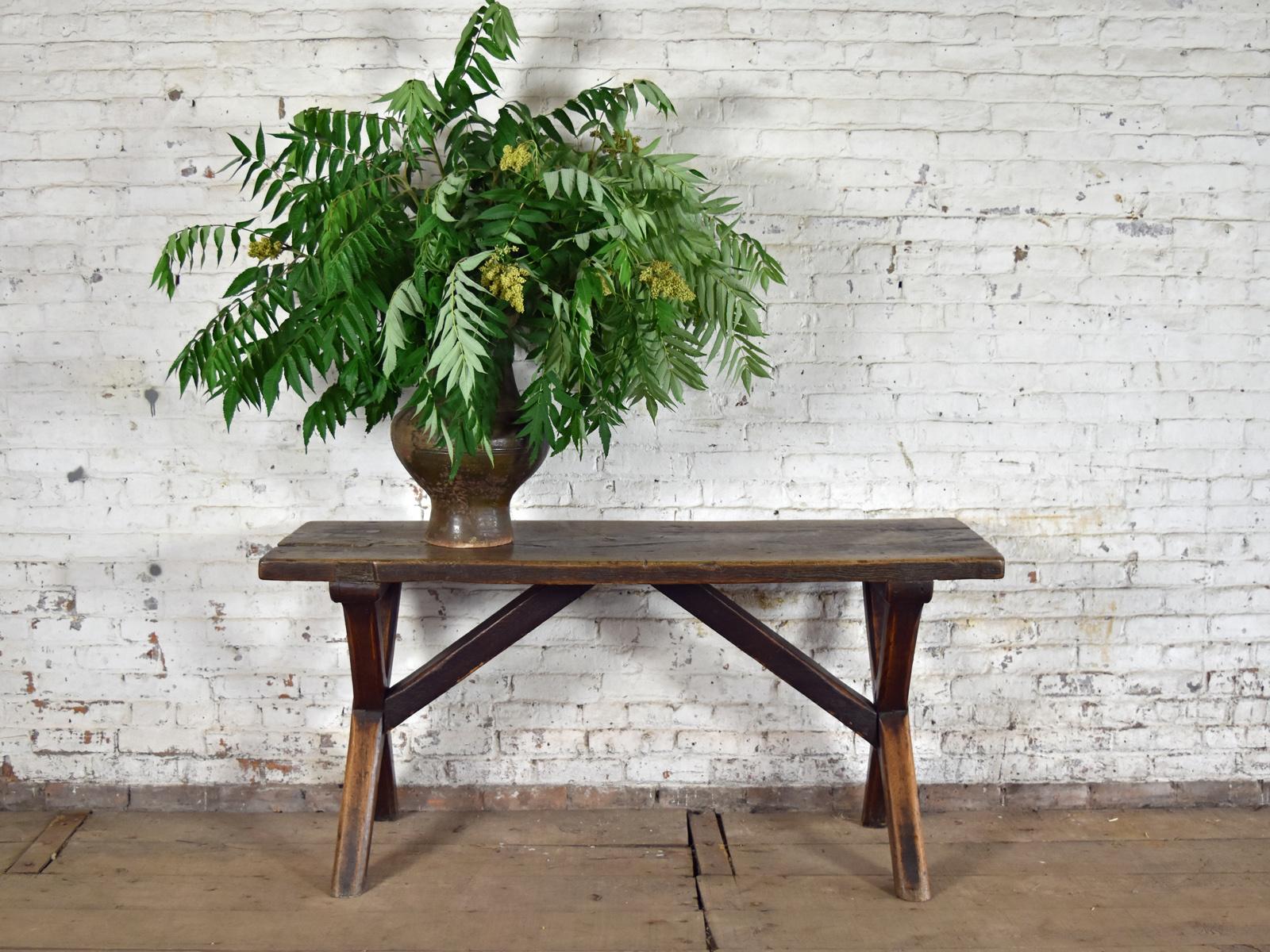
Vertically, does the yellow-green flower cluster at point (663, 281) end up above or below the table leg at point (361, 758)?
above

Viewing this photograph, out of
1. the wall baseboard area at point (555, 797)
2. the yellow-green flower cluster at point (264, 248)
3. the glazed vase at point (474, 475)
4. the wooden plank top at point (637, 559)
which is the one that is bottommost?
the wall baseboard area at point (555, 797)

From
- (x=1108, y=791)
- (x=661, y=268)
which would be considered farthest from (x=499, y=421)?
(x=1108, y=791)

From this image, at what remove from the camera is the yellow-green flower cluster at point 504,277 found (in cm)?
184

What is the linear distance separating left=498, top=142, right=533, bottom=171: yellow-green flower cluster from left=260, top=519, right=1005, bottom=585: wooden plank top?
2.36 ft

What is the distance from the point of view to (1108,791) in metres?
2.60

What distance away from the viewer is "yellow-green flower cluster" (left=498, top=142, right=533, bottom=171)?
1.92 metres

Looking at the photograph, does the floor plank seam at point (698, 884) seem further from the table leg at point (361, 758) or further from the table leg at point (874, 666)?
the table leg at point (361, 758)

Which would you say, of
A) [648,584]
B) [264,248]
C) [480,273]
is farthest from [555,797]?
[264,248]

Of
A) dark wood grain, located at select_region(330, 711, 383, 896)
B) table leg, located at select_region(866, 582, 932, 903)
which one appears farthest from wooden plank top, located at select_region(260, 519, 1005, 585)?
dark wood grain, located at select_region(330, 711, 383, 896)

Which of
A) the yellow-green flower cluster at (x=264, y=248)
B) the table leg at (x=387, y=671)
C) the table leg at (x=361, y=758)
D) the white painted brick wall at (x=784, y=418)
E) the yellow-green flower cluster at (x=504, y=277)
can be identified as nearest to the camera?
the yellow-green flower cluster at (x=504, y=277)

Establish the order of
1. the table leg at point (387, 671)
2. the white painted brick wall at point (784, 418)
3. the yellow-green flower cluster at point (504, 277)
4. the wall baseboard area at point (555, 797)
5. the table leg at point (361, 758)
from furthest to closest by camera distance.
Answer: the wall baseboard area at point (555, 797)
the white painted brick wall at point (784, 418)
the table leg at point (387, 671)
the table leg at point (361, 758)
the yellow-green flower cluster at point (504, 277)

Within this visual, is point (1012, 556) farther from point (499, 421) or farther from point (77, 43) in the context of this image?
point (77, 43)

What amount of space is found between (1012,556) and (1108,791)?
619 mm

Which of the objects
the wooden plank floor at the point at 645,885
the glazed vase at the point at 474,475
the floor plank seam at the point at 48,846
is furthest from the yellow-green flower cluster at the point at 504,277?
the floor plank seam at the point at 48,846
